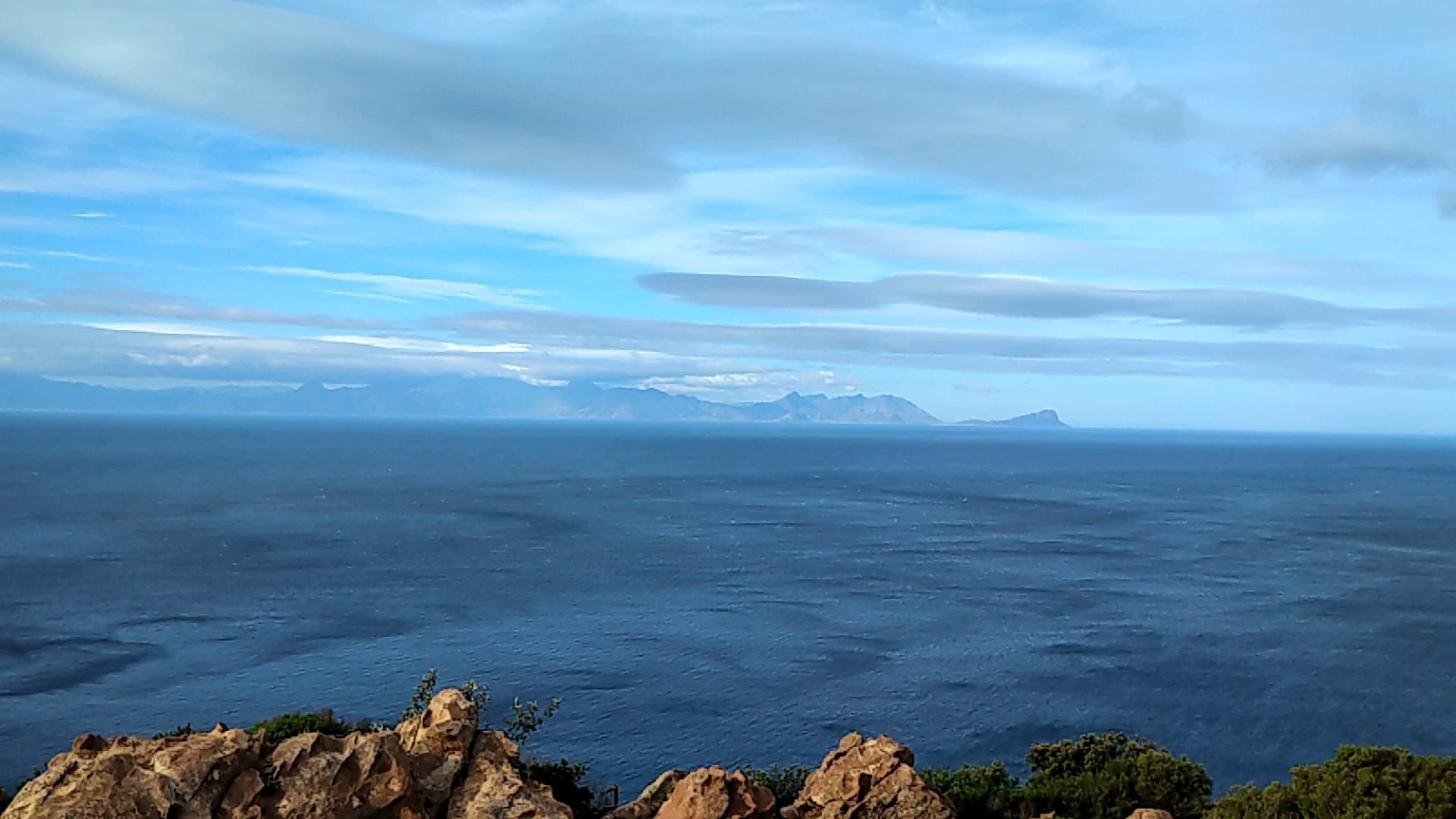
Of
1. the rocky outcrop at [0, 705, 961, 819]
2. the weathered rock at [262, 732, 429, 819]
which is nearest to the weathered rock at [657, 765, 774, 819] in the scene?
the rocky outcrop at [0, 705, 961, 819]

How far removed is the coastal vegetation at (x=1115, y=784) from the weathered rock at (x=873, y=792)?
1.83 feet

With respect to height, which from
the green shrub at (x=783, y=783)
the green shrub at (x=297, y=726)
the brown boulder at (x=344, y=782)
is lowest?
the green shrub at (x=783, y=783)

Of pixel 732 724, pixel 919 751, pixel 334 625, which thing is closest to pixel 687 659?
pixel 732 724

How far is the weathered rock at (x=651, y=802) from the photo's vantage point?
3838 cm

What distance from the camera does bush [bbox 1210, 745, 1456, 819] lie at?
36406mm

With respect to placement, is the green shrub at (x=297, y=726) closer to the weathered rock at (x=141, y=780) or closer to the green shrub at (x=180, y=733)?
the green shrub at (x=180, y=733)

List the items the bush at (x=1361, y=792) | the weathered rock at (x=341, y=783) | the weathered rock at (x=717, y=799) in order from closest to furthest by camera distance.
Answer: the weathered rock at (x=341, y=783) < the weathered rock at (x=717, y=799) < the bush at (x=1361, y=792)

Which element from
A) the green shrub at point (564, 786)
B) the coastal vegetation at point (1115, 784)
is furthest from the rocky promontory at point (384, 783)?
the green shrub at point (564, 786)

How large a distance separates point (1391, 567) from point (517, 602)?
428ft

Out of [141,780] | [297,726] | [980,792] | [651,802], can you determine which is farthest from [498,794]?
[980,792]

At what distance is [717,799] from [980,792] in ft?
64.3

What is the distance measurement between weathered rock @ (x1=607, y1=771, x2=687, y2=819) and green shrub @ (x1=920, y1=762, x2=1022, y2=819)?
469 inches

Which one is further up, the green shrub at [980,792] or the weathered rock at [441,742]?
the weathered rock at [441,742]

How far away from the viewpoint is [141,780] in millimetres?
30703
